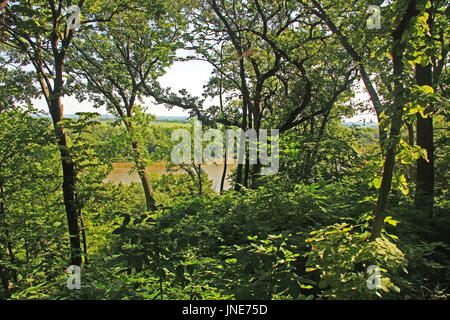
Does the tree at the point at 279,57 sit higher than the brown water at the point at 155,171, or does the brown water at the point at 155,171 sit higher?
the tree at the point at 279,57

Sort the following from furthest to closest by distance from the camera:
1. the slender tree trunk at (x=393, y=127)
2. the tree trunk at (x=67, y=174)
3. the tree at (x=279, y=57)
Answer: the tree at (x=279, y=57)
the tree trunk at (x=67, y=174)
the slender tree trunk at (x=393, y=127)

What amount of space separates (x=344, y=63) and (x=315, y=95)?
1.64 metres

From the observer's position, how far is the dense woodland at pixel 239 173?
2.03 metres

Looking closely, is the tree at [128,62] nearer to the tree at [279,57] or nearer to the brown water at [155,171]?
the tree at [279,57]

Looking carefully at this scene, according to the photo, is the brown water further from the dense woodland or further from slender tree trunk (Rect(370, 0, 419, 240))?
slender tree trunk (Rect(370, 0, 419, 240))

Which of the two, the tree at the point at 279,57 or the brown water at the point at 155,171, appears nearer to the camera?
the tree at the point at 279,57

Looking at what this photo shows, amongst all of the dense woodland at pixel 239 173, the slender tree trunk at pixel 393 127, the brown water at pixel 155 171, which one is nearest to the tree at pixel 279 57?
the dense woodland at pixel 239 173

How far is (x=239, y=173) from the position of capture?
12.5 metres

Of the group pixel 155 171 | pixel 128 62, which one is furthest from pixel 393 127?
pixel 155 171

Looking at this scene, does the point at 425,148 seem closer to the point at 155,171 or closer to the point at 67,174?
the point at 67,174

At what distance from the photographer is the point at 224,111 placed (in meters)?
15.6

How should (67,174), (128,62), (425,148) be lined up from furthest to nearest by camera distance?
(128,62)
(67,174)
(425,148)

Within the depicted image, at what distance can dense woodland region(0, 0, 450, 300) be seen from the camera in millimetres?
2027

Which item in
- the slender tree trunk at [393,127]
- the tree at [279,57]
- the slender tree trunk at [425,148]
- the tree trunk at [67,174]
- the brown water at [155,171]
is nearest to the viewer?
the slender tree trunk at [393,127]
